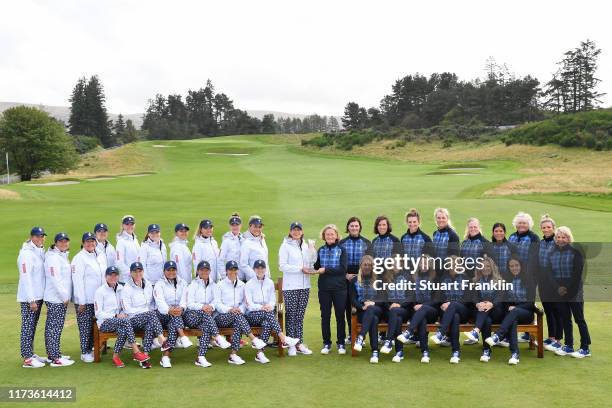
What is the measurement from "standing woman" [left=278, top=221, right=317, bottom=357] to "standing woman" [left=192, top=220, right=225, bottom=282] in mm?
1136

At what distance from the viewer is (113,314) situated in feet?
26.7

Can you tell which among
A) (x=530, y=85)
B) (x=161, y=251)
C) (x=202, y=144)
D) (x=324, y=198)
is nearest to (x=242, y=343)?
(x=161, y=251)

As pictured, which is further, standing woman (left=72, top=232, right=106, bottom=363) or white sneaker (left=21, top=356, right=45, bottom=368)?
standing woman (left=72, top=232, right=106, bottom=363)

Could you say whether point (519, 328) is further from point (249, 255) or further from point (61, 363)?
point (61, 363)

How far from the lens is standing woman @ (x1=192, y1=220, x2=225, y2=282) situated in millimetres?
9195

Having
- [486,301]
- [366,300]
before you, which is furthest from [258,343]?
[486,301]

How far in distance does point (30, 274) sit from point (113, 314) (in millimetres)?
1202

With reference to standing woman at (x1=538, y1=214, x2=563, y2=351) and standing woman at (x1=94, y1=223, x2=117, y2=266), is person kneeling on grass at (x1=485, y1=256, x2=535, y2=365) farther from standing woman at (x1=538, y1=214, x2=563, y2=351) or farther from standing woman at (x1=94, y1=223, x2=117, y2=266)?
standing woman at (x1=94, y1=223, x2=117, y2=266)

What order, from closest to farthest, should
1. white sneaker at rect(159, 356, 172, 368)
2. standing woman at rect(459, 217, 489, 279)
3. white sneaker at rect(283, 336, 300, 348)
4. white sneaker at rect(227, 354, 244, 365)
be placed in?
white sneaker at rect(159, 356, 172, 368) → white sneaker at rect(227, 354, 244, 365) → white sneaker at rect(283, 336, 300, 348) → standing woman at rect(459, 217, 489, 279)

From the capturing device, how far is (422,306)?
324 inches

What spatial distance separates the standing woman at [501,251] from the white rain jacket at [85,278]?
532 cm

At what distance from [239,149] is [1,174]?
83.3 ft

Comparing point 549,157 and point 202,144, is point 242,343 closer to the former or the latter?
point 549,157

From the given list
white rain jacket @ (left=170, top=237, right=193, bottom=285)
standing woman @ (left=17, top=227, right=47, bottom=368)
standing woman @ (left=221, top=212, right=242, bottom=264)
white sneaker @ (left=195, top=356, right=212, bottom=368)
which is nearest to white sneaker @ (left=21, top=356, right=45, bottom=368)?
standing woman @ (left=17, top=227, right=47, bottom=368)
